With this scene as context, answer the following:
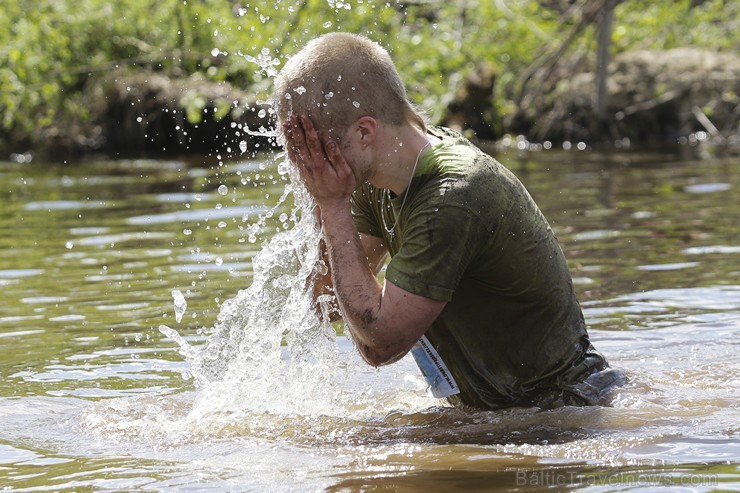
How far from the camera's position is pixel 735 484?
11.1 feet

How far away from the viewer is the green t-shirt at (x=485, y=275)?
384cm

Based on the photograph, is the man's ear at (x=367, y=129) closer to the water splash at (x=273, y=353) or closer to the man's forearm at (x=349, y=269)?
the man's forearm at (x=349, y=269)

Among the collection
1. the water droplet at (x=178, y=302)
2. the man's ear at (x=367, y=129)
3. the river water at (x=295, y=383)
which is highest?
the man's ear at (x=367, y=129)

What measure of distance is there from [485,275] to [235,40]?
499 inches

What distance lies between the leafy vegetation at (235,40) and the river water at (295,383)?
6.24 m

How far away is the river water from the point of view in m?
3.74

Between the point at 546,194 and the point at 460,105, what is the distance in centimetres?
660

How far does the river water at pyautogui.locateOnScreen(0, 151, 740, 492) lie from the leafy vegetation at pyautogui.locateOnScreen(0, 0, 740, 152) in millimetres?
6242

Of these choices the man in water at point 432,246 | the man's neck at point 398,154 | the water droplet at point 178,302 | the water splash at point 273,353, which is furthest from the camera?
the water droplet at point 178,302

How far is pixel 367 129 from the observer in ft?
12.8

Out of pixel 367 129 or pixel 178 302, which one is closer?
pixel 367 129

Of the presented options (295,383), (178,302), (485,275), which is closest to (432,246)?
(485,275)

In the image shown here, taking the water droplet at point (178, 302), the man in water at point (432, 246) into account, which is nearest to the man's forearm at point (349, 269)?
the man in water at point (432, 246)

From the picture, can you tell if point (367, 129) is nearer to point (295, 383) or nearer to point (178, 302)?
point (295, 383)
